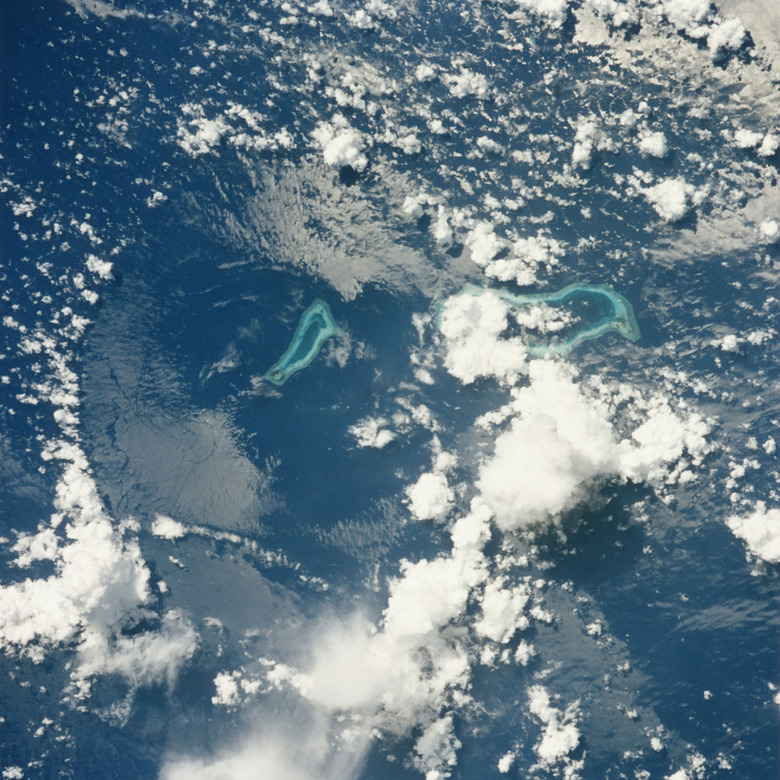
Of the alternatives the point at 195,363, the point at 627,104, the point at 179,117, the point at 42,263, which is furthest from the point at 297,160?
the point at 627,104

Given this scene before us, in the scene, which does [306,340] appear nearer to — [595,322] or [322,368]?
[322,368]

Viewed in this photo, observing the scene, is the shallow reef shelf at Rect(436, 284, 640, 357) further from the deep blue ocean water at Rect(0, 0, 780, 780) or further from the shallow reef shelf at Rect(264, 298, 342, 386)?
the shallow reef shelf at Rect(264, 298, 342, 386)

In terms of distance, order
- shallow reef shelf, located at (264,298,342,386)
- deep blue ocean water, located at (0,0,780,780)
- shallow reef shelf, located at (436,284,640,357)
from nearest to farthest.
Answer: deep blue ocean water, located at (0,0,780,780)
shallow reef shelf, located at (436,284,640,357)
shallow reef shelf, located at (264,298,342,386)

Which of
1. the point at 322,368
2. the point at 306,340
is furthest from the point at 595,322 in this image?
the point at 306,340

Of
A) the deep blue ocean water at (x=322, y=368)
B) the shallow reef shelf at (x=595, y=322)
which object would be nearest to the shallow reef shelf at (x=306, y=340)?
the deep blue ocean water at (x=322, y=368)

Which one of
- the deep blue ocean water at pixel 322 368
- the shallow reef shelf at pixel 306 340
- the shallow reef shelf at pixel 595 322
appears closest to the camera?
the deep blue ocean water at pixel 322 368

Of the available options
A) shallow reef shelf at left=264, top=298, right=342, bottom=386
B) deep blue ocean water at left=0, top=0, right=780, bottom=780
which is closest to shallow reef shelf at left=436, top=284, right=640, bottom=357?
deep blue ocean water at left=0, top=0, right=780, bottom=780

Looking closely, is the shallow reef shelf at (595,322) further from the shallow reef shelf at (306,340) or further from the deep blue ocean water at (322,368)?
the shallow reef shelf at (306,340)

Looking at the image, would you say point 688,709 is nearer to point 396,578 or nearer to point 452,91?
point 396,578
